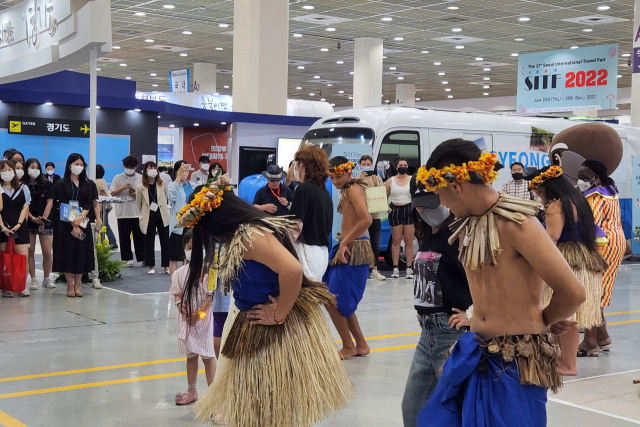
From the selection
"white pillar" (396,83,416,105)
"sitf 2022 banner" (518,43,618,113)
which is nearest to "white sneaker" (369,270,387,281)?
"sitf 2022 banner" (518,43,618,113)

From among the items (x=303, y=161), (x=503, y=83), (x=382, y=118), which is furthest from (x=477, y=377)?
(x=503, y=83)

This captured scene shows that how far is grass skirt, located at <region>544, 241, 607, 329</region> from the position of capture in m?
5.70

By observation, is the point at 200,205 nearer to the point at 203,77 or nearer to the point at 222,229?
the point at 222,229

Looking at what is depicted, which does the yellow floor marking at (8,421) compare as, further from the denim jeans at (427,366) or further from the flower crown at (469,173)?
the flower crown at (469,173)

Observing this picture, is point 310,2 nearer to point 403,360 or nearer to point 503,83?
point 403,360

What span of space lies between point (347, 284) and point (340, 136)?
20.5 feet

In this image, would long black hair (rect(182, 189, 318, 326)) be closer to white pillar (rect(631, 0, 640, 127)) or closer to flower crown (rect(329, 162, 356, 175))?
flower crown (rect(329, 162, 356, 175))

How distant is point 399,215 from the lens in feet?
35.8

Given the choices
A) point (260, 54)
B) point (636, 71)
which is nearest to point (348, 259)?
point (260, 54)

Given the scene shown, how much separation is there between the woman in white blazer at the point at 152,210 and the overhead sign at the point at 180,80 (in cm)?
1726

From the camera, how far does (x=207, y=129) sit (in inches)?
811

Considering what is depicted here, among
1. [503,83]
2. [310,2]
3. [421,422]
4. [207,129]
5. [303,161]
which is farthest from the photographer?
[503,83]

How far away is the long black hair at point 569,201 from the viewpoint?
5.21 metres

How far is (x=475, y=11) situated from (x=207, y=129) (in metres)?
7.65
